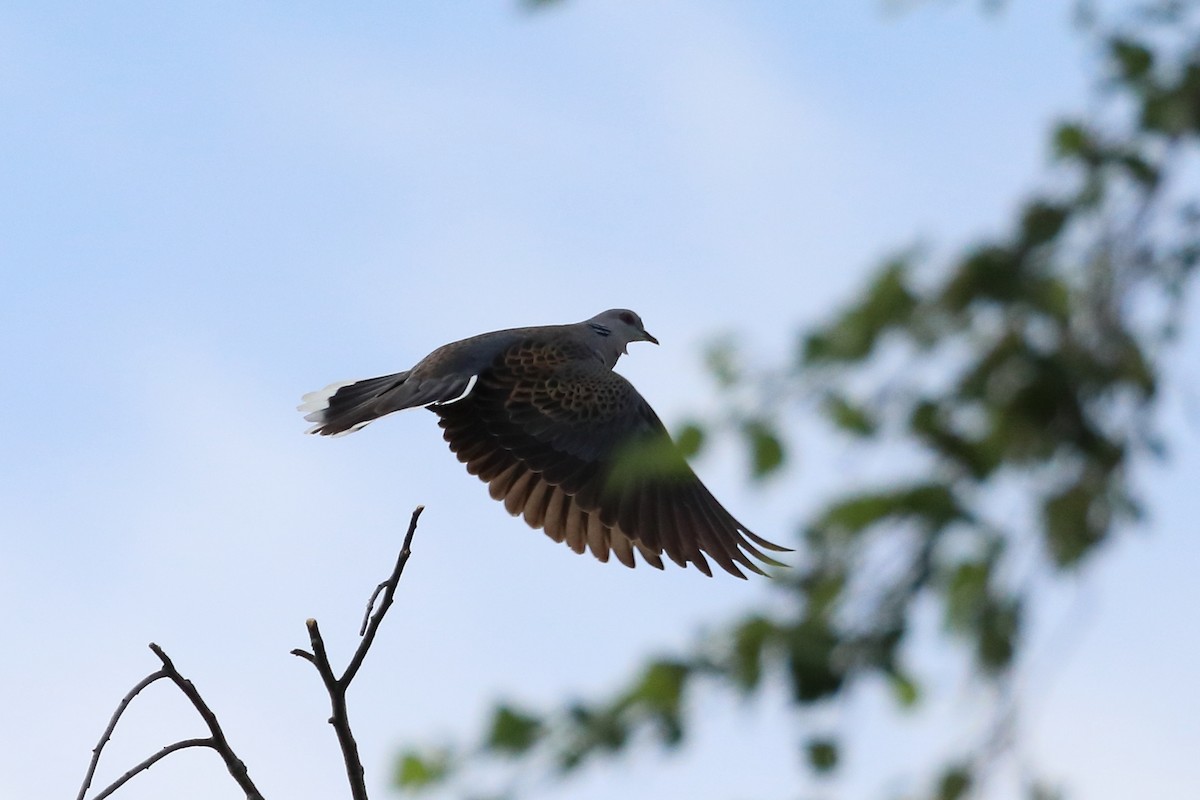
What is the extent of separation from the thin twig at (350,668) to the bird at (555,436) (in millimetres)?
2525

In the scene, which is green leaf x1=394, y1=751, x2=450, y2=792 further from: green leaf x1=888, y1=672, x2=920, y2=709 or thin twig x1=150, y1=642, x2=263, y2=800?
thin twig x1=150, y1=642, x2=263, y2=800

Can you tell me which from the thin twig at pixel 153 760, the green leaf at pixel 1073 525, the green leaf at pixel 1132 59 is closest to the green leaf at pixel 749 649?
the green leaf at pixel 1073 525

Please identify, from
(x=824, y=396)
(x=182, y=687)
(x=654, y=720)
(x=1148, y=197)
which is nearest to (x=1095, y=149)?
(x=1148, y=197)

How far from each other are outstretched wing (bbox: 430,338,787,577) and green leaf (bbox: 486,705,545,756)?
16.7 ft

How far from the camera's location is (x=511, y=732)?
1832 mm

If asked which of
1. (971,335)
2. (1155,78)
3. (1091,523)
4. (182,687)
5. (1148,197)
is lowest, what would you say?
(1091,523)

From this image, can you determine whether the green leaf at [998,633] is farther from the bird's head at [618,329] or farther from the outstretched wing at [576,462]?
the bird's head at [618,329]

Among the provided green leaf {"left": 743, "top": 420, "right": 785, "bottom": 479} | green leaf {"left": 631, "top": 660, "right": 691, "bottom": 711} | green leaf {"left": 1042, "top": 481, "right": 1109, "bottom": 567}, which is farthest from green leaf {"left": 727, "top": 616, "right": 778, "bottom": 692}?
green leaf {"left": 1042, "top": 481, "right": 1109, "bottom": 567}

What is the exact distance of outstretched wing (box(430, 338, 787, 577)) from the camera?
7.13 metres

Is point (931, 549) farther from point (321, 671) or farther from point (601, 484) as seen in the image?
point (601, 484)

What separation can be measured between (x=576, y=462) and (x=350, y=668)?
2861mm

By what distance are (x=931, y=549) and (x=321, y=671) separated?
293 centimetres

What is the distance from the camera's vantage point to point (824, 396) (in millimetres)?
1883

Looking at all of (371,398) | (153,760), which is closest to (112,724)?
(153,760)
